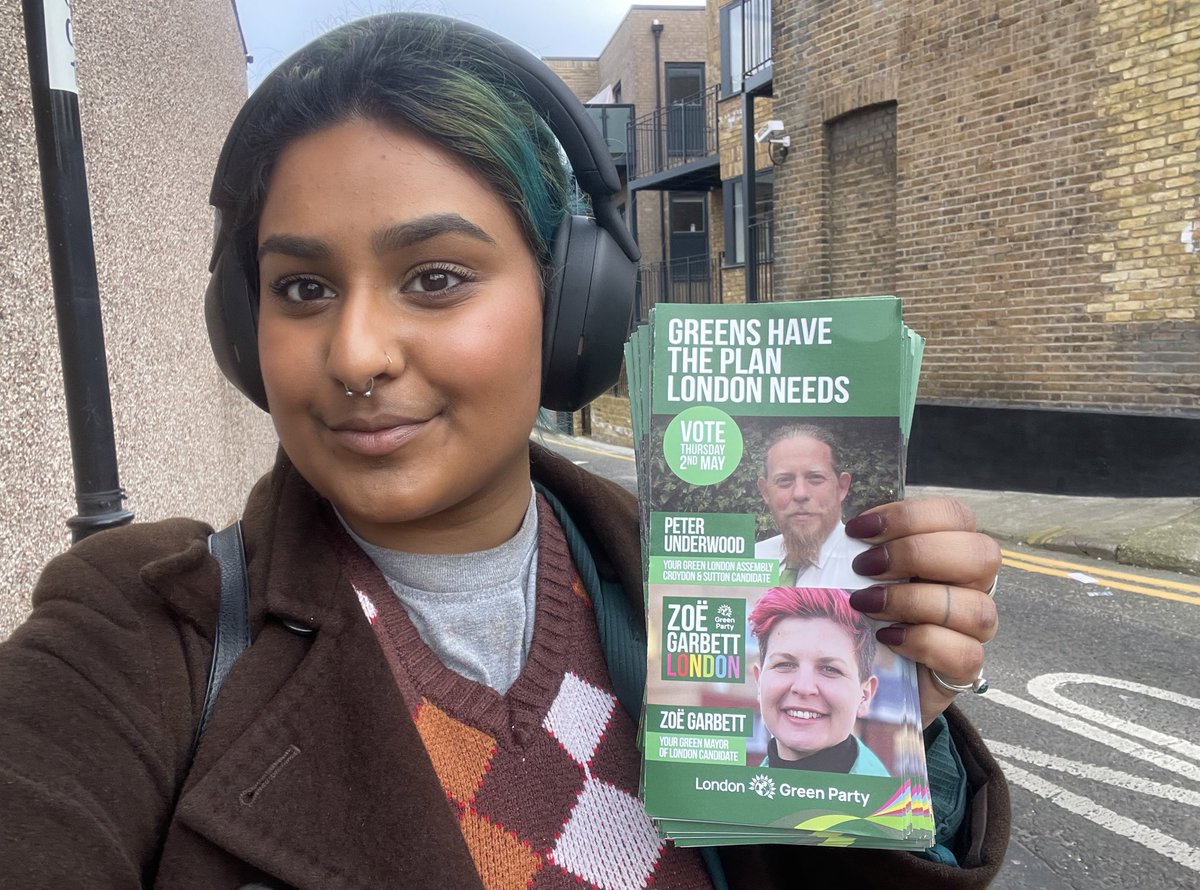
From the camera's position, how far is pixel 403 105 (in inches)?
42.9

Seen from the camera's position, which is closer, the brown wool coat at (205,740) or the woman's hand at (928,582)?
the brown wool coat at (205,740)

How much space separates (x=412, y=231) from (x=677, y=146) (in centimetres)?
2292

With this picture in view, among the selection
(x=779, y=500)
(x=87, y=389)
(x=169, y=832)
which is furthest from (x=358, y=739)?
(x=87, y=389)

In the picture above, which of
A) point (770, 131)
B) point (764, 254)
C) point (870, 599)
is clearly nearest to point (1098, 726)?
point (870, 599)

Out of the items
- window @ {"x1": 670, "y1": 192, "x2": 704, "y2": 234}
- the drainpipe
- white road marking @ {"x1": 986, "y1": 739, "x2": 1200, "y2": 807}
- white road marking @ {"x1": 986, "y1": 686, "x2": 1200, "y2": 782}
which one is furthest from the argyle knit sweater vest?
window @ {"x1": 670, "y1": 192, "x2": 704, "y2": 234}

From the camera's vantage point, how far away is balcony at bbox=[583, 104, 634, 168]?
20.9 meters

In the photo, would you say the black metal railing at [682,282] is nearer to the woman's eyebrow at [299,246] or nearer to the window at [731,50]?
the window at [731,50]

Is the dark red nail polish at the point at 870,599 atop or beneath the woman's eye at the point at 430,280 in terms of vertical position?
beneath

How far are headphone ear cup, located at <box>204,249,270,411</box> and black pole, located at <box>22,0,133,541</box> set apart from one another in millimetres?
807

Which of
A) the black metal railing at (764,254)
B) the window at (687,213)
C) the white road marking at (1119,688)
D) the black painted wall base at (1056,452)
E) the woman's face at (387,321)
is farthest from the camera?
the window at (687,213)

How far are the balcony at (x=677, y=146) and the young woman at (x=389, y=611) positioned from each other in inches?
650

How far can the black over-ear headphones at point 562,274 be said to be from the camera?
1.21 meters

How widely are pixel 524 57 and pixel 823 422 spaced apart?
65cm

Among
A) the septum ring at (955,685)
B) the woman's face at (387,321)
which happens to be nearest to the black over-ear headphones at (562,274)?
the woman's face at (387,321)
